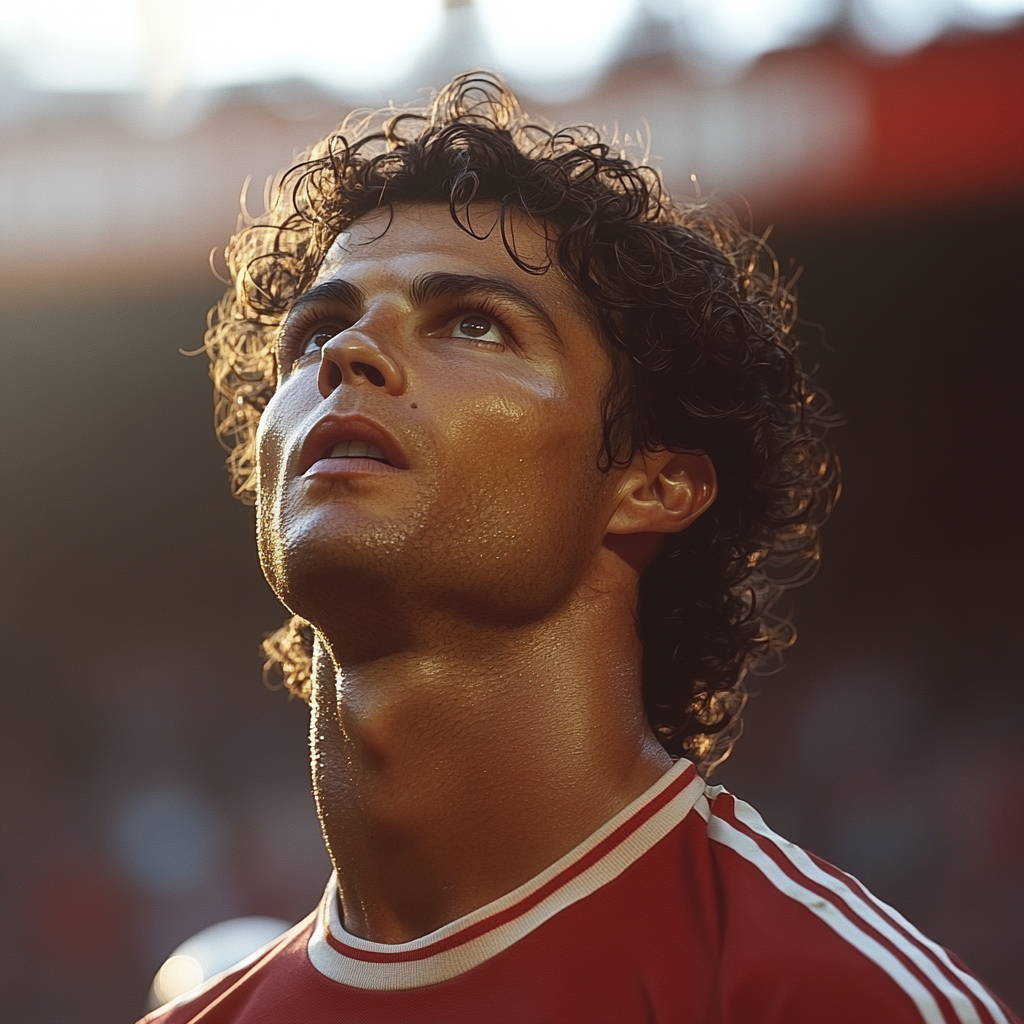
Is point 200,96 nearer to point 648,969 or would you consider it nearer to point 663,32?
point 663,32

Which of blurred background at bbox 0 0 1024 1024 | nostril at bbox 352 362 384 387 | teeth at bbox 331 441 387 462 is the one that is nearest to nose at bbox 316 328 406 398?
nostril at bbox 352 362 384 387

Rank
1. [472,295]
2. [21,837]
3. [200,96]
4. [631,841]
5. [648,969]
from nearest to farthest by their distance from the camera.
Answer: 1. [648,969]
2. [631,841]
3. [472,295]
4. [200,96]
5. [21,837]

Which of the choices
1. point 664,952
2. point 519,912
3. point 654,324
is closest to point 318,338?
point 654,324

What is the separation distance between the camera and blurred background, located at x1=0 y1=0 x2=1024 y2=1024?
24.6ft

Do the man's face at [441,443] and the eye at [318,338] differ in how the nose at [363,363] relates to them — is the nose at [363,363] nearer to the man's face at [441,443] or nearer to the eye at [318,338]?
the man's face at [441,443]

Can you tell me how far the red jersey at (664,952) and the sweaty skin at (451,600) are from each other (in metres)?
0.07

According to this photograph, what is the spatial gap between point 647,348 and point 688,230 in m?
0.51

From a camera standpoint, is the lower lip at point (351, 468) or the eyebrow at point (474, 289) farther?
the eyebrow at point (474, 289)

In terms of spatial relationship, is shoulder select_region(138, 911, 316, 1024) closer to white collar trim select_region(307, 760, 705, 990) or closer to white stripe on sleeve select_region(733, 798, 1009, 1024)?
white collar trim select_region(307, 760, 705, 990)

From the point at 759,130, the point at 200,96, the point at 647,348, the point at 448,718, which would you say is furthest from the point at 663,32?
the point at 448,718

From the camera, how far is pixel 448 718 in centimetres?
239

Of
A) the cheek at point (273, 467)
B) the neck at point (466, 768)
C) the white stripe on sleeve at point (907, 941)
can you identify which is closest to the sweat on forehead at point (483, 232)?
the cheek at point (273, 467)

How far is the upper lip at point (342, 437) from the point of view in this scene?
7.71 feet

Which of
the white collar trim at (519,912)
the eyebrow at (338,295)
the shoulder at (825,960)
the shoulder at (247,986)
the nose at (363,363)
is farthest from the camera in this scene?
the eyebrow at (338,295)
